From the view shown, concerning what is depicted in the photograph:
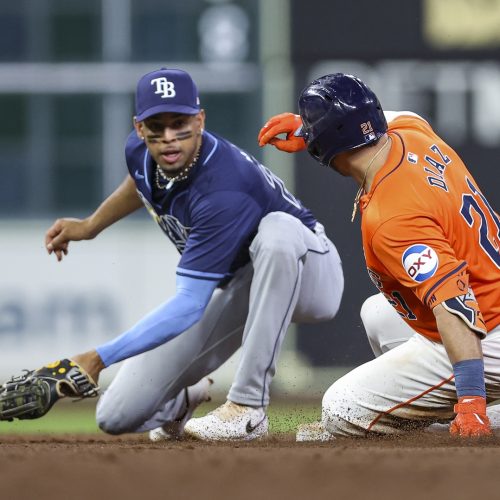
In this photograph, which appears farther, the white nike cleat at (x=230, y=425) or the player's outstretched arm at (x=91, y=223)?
the player's outstretched arm at (x=91, y=223)

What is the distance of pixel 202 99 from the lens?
30.3ft

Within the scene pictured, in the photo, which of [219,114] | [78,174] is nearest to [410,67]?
[219,114]

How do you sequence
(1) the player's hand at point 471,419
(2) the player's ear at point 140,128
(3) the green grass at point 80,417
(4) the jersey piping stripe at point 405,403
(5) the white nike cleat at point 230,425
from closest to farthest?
(1) the player's hand at point 471,419 < (4) the jersey piping stripe at point 405,403 < (5) the white nike cleat at point 230,425 < (2) the player's ear at point 140,128 < (3) the green grass at point 80,417

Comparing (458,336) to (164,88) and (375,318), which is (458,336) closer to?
(375,318)

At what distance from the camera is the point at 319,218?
7184 millimetres

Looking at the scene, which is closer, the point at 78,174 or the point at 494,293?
the point at 494,293

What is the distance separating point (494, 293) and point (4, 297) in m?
5.50

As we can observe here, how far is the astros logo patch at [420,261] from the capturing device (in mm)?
3160

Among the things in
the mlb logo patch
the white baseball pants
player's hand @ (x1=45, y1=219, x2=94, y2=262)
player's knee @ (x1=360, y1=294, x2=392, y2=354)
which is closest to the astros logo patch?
the mlb logo patch

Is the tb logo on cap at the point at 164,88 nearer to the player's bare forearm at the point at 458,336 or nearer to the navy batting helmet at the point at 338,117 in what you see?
the navy batting helmet at the point at 338,117

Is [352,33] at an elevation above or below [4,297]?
above

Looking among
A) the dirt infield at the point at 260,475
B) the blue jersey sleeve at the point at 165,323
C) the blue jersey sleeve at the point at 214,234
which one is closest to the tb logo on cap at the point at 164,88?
the blue jersey sleeve at the point at 214,234

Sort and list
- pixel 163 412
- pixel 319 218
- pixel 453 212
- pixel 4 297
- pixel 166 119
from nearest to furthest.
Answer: pixel 453 212, pixel 166 119, pixel 163 412, pixel 319 218, pixel 4 297

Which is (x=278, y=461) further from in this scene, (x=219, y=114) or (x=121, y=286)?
(x=219, y=114)
